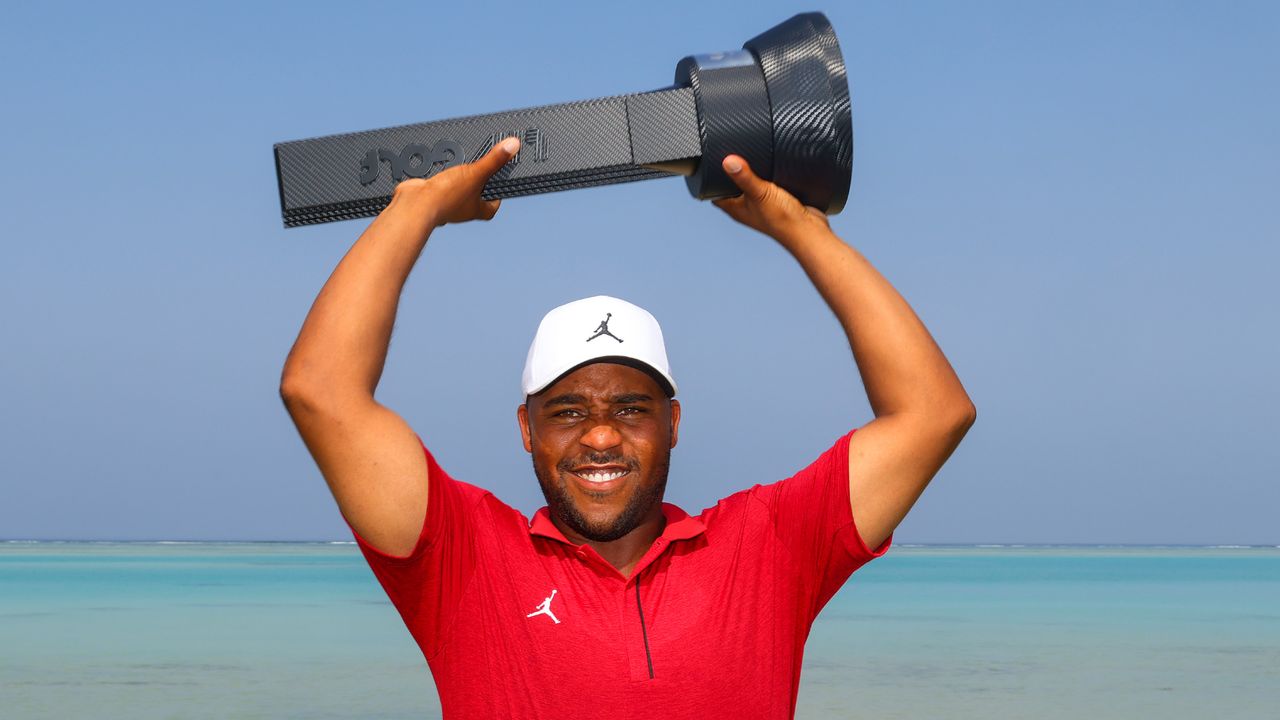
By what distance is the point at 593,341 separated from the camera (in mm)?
1987

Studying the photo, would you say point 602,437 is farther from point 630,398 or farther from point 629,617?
point 629,617

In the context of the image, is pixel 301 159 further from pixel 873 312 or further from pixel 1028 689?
pixel 1028 689

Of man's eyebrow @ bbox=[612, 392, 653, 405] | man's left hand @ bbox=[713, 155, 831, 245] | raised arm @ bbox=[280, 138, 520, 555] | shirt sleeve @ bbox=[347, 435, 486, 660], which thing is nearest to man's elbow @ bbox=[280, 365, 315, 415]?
raised arm @ bbox=[280, 138, 520, 555]

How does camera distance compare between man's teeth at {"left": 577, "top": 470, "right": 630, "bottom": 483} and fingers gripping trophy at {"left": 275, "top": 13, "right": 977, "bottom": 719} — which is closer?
fingers gripping trophy at {"left": 275, "top": 13, "right": 977, "bottom": 719}

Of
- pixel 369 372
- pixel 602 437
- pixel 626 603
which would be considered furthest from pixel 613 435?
pixel 369 372

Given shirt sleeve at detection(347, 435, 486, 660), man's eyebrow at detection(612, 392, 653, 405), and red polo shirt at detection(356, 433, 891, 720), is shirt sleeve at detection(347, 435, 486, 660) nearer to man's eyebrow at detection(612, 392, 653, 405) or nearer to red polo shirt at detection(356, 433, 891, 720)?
red polo shirt at detection(356, 433, 891, 720)

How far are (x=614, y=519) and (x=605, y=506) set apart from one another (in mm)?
23

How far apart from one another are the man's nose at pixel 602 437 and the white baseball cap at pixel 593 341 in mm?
99

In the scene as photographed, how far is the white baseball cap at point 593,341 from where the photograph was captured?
198 cm

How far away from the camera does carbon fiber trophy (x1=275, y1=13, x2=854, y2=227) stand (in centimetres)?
179

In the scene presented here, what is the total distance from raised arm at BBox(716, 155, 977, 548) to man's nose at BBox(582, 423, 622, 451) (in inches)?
13.5

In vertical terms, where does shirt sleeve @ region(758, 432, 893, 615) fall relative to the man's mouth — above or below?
below

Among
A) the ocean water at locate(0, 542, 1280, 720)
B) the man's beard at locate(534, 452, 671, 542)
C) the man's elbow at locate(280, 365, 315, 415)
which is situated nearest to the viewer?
the man's elbow at locate(280, 365, 315, 415)

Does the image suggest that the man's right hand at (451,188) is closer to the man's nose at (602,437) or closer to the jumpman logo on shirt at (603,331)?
the jumpman logo on shirt at (603,331)
